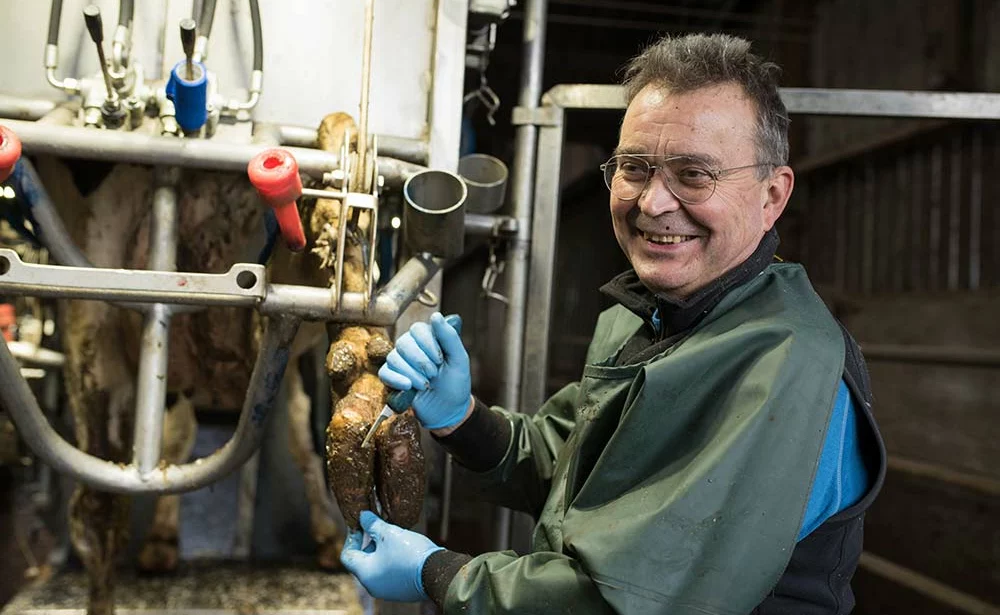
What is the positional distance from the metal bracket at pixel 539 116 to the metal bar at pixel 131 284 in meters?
0.92

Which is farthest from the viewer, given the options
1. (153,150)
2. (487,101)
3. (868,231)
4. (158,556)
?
(868,231)

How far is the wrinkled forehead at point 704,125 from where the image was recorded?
4.40ft

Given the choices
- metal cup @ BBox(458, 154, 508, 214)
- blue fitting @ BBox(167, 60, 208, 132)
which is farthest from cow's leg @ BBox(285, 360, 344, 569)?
blue fitting @ BBox(167, 60, 208, 132)

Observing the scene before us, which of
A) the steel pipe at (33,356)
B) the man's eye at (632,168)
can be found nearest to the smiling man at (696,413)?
the man's eye at (632,168)

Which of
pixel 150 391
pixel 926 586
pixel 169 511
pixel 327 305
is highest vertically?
pixel 327 305

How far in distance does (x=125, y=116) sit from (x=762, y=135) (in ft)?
3.95

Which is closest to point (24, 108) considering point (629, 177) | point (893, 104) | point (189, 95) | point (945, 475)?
point (189, 95)

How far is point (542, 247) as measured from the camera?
2.05 m

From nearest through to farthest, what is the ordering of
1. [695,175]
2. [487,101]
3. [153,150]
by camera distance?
[695,175] < [153,150] < [487,101]

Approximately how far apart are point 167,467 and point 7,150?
27.9 inches

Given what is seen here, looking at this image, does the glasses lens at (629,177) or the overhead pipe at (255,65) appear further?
the overhead pipe at (255,65)

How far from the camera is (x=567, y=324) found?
827 cm

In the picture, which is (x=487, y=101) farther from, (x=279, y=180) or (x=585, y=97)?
(x=279, y=180)

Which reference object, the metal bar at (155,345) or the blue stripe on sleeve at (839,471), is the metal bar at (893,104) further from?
the metal bar at (155,345)
